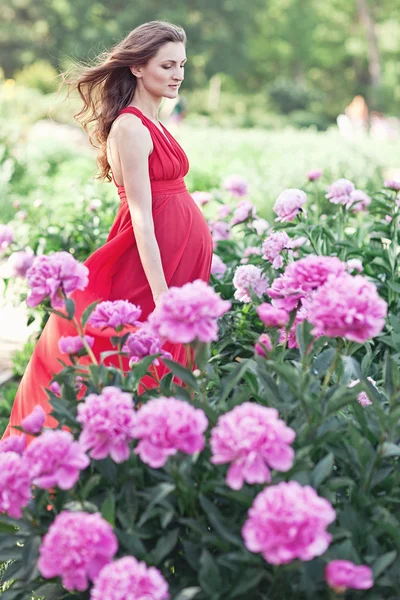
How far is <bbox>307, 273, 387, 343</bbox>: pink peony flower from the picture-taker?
1.52 metres

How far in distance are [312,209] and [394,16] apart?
3826cm

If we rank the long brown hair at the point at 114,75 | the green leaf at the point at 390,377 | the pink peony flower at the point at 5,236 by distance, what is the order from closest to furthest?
the green leaf at the point at 390,377
the long brown hair at the point at 114,75
the pink peony flower at the point at 5,236

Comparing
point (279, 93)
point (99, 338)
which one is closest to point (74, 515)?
point (99, 338)

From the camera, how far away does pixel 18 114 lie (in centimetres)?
1817

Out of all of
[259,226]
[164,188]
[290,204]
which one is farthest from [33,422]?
[259,226]

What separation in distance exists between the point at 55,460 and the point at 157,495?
0.21m

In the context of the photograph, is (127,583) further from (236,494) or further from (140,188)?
(140,188)

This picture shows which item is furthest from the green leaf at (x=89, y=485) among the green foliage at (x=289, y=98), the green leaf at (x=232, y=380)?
the green foliage at (x=289, y=98)

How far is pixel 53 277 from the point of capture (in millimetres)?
1760

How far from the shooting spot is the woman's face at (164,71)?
9.10 ft

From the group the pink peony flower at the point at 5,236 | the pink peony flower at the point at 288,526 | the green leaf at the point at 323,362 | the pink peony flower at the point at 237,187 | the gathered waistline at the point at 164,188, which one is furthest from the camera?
the pink peony flower at the point at 237,187

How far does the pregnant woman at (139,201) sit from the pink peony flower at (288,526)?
1491 mm

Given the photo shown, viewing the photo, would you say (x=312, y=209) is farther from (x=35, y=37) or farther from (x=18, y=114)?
(x=35, y=37)

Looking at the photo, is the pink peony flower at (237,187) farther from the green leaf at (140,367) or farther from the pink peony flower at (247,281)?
the green leaf at (140,367)
